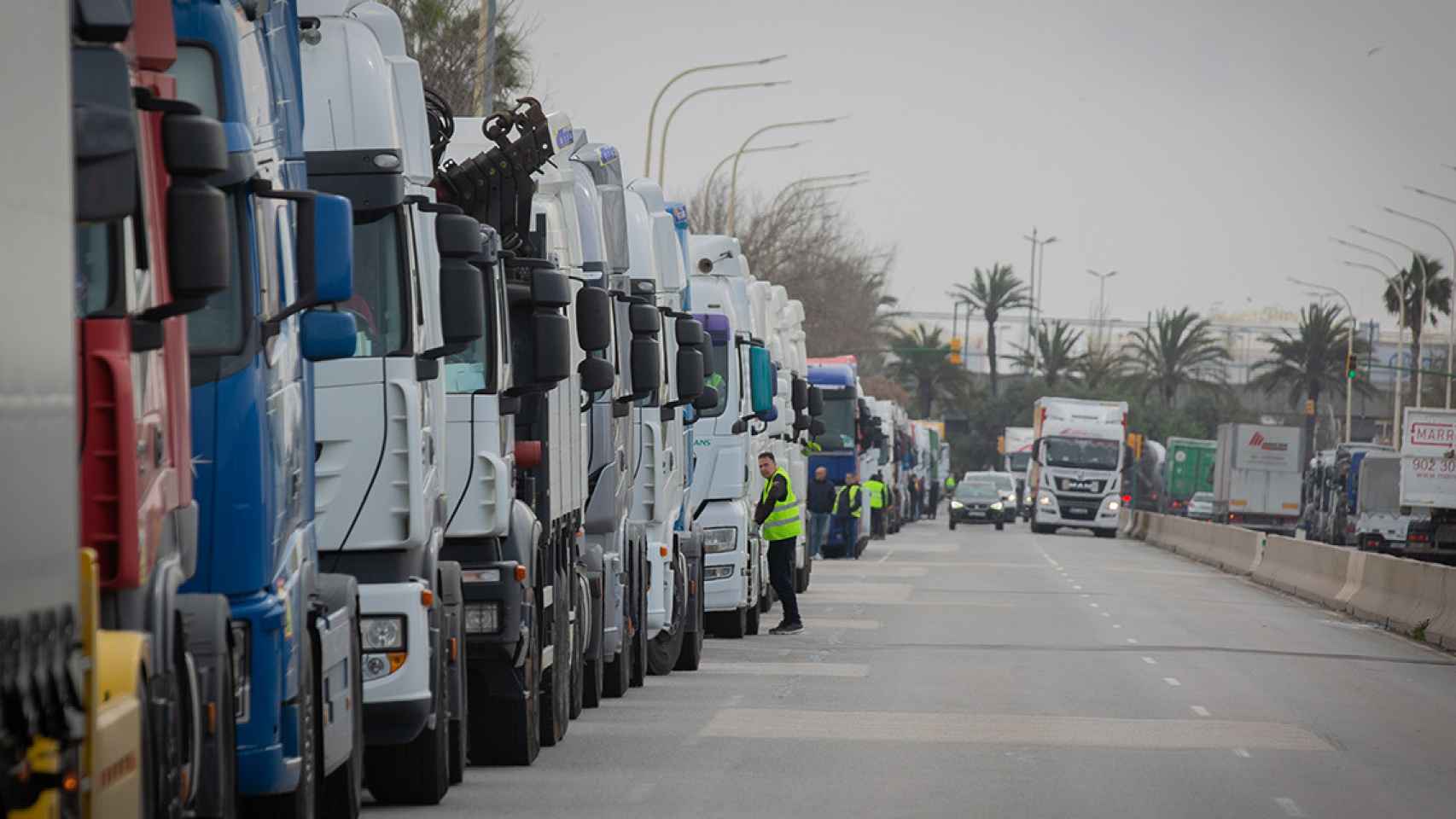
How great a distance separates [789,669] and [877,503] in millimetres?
35868

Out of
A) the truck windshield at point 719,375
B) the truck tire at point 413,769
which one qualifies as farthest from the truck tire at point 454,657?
the truck windshield at point 719,375

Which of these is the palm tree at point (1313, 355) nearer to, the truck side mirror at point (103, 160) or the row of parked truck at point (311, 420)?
the row of parked truck at point (311, 420)

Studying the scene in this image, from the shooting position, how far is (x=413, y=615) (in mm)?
10586

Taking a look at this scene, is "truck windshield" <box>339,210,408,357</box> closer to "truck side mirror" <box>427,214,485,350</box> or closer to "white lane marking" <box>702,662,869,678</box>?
"truck side mirror" <box>427,214,485,350</box>

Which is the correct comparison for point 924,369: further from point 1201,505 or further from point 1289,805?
point 1289,805

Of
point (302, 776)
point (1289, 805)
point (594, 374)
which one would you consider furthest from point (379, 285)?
point (594, 374)

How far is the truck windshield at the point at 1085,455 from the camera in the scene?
72.1m

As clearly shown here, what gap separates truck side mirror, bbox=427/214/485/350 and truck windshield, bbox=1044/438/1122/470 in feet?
202

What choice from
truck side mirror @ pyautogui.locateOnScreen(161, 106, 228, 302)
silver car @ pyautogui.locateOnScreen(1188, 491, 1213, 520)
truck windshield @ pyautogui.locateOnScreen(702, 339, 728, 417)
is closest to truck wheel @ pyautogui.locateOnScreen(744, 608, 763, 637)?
truck windshield @ pyautogui.locateOnScreen(702, 339, 728, 417)

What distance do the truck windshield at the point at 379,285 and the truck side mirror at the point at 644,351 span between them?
20.8 feet

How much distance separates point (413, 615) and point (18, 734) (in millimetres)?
6029

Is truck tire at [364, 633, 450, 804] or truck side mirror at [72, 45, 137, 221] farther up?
truck side mirror at [72, 45, 137, 221]

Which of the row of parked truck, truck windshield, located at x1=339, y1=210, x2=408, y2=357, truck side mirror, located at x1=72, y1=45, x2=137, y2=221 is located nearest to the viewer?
the row of parked truck

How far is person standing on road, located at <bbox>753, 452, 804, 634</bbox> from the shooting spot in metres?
25.2
